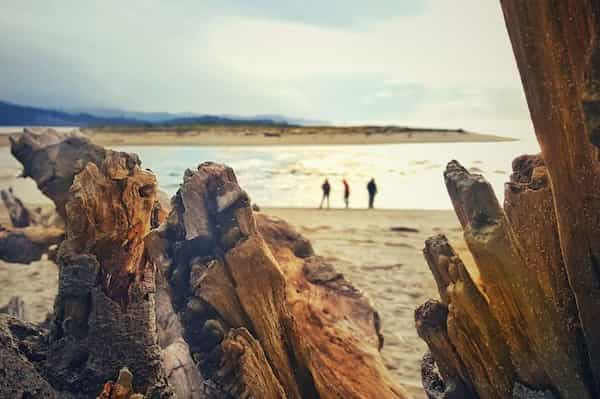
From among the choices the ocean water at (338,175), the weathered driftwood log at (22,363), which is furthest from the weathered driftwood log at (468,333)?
the ocean water at (338,175)

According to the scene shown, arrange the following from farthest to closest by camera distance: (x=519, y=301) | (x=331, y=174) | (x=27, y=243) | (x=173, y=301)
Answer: (x=331, y=174)
(x=27, y=243)
(x=173, y=301)
(x=519, y=301)

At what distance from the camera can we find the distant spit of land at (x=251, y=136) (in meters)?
12.8

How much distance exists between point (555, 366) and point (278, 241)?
104 inches

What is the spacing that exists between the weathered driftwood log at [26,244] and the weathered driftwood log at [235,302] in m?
3.72

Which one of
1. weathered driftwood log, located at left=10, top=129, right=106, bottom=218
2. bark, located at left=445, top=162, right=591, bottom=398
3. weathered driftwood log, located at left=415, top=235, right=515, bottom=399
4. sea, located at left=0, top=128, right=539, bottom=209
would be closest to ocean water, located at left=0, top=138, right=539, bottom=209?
sea, located at left=0, top=128, right=539, bottom=209

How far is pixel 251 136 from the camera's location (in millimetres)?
33094

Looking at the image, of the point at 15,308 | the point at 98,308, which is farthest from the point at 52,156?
the point at 98,308

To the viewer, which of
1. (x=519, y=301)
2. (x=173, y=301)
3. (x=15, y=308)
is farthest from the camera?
(x=15, y=308)

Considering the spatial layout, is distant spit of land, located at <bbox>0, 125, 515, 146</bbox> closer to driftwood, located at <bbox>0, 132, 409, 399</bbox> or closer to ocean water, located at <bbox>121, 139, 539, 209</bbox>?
ocean water, located at <bbox>121, 139, 539, 209</bbox>

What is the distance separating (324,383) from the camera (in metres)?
2.67

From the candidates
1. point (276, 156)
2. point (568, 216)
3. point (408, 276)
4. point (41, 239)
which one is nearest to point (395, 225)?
point (408, 276)

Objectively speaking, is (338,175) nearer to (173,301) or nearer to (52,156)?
(52,156)

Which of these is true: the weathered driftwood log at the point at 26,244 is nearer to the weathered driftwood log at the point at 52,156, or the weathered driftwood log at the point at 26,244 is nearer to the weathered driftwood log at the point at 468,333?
the weathered driftwood log at the point at 52,156

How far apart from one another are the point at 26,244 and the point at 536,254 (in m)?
5.63
